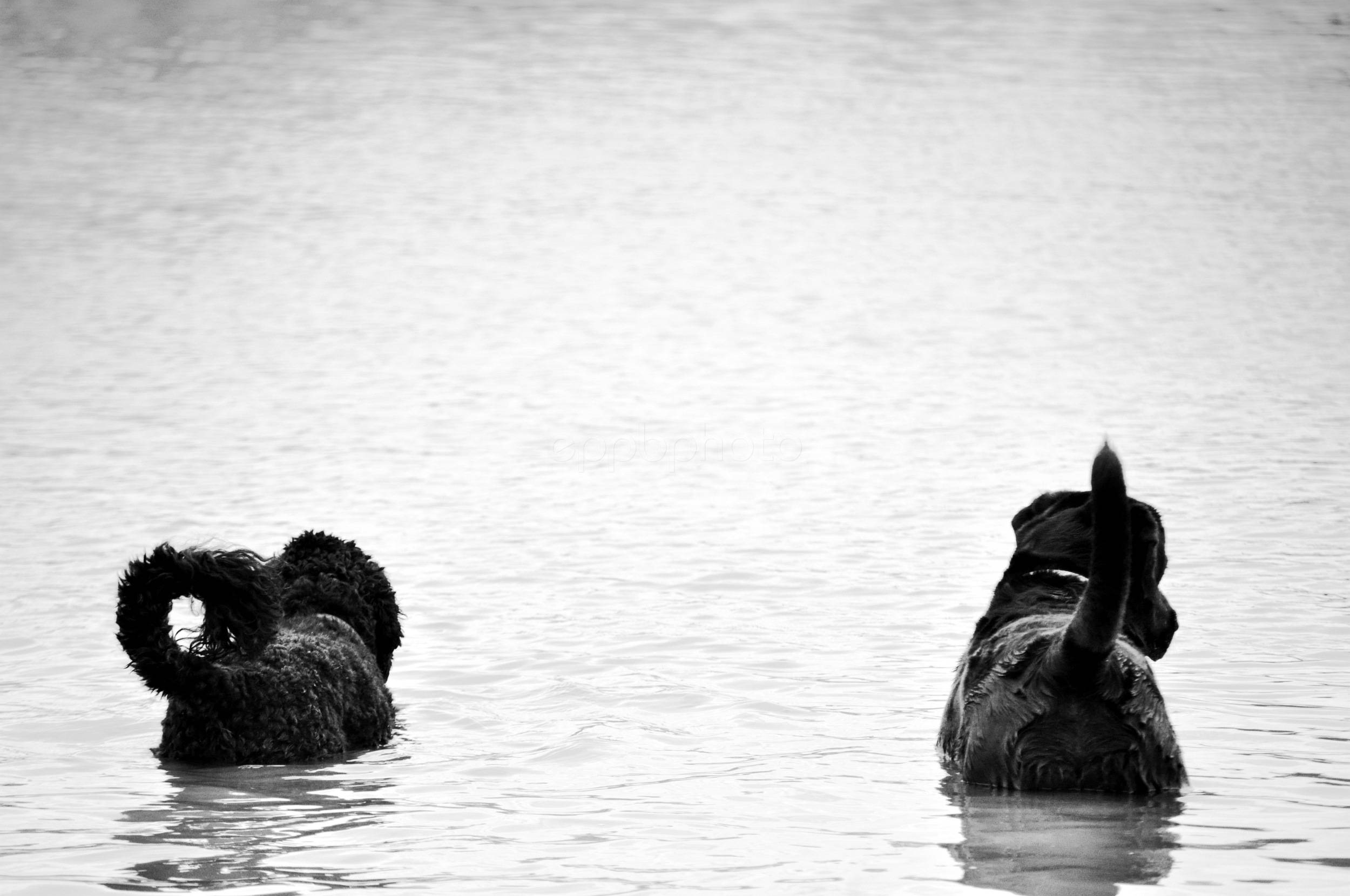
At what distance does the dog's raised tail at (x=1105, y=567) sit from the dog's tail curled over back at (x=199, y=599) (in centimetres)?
287

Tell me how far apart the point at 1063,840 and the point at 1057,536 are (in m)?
1.30

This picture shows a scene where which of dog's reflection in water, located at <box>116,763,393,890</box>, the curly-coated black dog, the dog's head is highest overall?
the dog's head

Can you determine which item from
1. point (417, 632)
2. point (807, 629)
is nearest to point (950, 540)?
point (807, 629)

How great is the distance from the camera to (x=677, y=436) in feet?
44.9

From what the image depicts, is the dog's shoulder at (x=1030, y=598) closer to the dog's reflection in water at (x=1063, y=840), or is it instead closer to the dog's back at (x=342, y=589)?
the dog's reflection in water at (x=1063, y=840)

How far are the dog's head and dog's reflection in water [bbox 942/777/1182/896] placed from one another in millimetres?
616

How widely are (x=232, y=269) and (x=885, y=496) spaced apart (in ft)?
41.0

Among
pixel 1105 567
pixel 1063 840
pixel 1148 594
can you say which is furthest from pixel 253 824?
pixel 1148 594

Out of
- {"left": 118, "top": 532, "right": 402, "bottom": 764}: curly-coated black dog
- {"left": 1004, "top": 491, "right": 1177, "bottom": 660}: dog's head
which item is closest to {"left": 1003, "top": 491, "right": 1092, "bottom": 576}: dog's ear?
{"left": 1004, "top": 491, "right": 1177, "bottom": 660}: dog's head

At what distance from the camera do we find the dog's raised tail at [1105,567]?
4785mm

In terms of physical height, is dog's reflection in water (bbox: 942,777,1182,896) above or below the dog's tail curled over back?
below

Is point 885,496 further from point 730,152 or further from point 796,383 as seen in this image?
point 730,152

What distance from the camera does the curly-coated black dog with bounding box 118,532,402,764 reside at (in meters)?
6.04

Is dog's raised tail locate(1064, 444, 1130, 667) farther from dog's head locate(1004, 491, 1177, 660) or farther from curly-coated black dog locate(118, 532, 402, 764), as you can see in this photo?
curly-coated black dog locate(118, 532, 402, 764)
